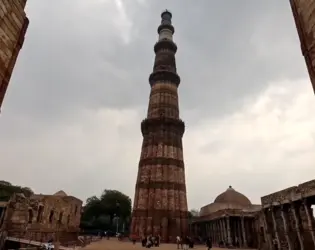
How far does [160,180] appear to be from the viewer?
27.5m

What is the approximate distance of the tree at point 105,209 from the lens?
4647 cm

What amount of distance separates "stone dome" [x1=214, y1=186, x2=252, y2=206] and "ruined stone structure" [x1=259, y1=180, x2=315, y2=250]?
58.6 feet

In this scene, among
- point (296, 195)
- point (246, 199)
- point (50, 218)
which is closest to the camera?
point (296, 195)

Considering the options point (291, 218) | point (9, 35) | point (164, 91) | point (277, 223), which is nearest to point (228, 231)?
point (277, 223)

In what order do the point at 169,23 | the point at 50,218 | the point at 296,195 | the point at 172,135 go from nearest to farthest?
the point at 296,195
the point at 50,218
the point at 172,135
the point at 169,23

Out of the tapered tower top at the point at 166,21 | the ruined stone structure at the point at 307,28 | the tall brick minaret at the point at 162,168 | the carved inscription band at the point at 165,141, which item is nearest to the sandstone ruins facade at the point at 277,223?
the tall brick minaret at the point at 162,168

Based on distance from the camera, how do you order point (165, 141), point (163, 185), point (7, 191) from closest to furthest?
point (163, 185) → point (165, 141) → point (7, 191)

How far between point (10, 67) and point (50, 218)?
24.2 metres

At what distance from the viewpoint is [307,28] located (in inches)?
153

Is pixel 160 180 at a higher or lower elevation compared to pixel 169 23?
lower

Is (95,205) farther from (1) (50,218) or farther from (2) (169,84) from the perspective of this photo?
(2) (169,84)

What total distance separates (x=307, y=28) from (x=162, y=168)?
25.1 metres

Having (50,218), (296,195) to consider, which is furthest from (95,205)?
(296,195)

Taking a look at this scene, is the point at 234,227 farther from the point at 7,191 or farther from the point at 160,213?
the point at 7,191
